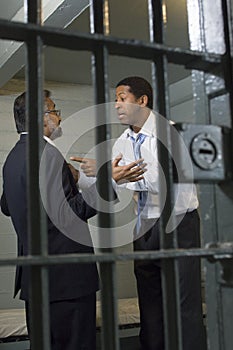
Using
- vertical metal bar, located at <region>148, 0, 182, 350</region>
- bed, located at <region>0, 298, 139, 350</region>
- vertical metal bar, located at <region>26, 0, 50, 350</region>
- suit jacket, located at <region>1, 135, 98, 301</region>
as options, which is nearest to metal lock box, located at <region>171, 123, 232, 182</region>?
vertical metal bar, located at <region>148, 0, 182, 350</region>

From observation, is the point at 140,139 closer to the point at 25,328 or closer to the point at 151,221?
the point at 151,221

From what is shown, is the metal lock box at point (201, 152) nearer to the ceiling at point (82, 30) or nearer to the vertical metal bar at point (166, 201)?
the vertical metal bar at point (166, 201)

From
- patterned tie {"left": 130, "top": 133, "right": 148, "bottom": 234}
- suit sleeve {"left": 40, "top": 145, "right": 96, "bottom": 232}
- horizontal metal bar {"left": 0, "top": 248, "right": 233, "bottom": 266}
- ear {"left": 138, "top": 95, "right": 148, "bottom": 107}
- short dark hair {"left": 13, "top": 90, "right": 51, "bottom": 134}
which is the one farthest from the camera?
ear {"left": 138, "top": 95, "right": 148, "bottom": 107}

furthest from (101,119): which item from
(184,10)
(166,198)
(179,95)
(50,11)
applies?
(179,95)

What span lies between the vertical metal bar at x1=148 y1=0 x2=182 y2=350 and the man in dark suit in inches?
51.8

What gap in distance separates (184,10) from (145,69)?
3.25 feet

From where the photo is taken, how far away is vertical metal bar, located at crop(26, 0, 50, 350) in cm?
61

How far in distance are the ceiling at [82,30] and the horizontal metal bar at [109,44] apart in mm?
1811

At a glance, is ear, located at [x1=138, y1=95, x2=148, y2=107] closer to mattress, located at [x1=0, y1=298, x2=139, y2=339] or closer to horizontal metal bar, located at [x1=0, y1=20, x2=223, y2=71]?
mattress, located at [x1=0, y1=298, x2=139, y2=339]

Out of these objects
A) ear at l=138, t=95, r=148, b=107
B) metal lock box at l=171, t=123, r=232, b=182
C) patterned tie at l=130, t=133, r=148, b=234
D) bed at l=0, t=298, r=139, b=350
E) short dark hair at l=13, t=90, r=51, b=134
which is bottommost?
bed at l=0, t=298, r=139, b=350

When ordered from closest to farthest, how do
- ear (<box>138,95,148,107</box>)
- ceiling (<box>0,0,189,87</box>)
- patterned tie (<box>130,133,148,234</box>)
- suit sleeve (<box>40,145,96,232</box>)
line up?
1. suit sleeve (<box>40,145,96,232</box>)
2. patterned tie (<box>130,133,148,234</box>)
3. ear (<box>138,95,148,107</box>)
4. ceiling (<box>0,0,189,87</box>)

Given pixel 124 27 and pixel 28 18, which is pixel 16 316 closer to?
pixel 124 27

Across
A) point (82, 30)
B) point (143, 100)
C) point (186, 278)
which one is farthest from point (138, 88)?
point (82, 30)

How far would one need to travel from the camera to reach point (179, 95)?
442 centimetres
